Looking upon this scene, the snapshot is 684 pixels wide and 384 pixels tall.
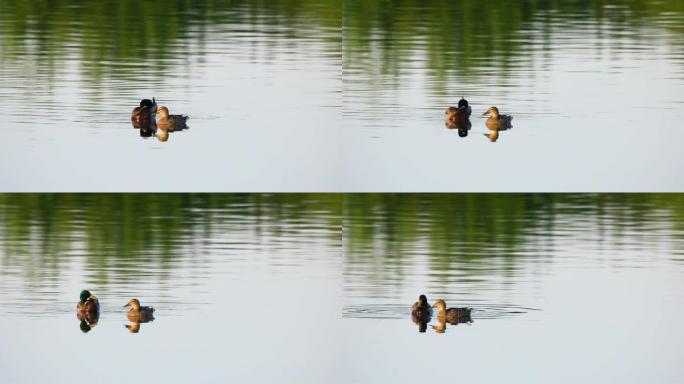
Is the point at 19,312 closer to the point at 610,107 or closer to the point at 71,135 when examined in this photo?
the point at 71,135

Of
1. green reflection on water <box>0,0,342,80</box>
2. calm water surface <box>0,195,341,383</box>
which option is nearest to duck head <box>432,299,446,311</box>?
calm water surface <box>0,195,341,383</box>

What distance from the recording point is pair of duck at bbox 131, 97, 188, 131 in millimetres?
1973

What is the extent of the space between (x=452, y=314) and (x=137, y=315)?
0.64 metres

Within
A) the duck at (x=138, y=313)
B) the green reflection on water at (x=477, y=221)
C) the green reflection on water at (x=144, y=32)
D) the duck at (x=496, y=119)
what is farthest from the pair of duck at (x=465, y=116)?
the duck at (x=138, y=313)

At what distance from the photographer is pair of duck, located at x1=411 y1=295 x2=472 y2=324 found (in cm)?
197

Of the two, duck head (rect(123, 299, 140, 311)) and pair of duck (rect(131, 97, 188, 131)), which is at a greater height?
pair of duck (rect(131, 97, 188, 131))

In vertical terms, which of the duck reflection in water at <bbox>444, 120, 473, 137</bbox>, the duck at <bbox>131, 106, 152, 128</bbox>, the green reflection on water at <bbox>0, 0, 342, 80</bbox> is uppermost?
the green reflection on water at <bbox>0, 0, 342, 80</bbox>

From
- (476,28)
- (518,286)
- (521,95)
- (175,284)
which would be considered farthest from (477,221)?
(175,284)

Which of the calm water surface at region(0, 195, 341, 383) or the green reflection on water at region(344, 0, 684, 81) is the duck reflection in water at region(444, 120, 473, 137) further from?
the calm water surface at region(0, 195, 341, 383)

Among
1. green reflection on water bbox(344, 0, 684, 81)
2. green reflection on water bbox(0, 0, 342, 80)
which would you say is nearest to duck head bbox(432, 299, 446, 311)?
green reflection on water bbox(344, 0, 684, 81)

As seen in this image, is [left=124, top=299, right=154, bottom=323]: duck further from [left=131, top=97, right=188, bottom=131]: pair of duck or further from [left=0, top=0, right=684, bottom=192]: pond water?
[left=131, top=97, right=188, bottom=131]: pair of duck

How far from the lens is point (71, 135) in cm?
199

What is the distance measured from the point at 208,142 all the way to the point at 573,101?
0.75m

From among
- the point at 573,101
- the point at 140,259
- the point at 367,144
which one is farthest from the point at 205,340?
the point at 573,101
